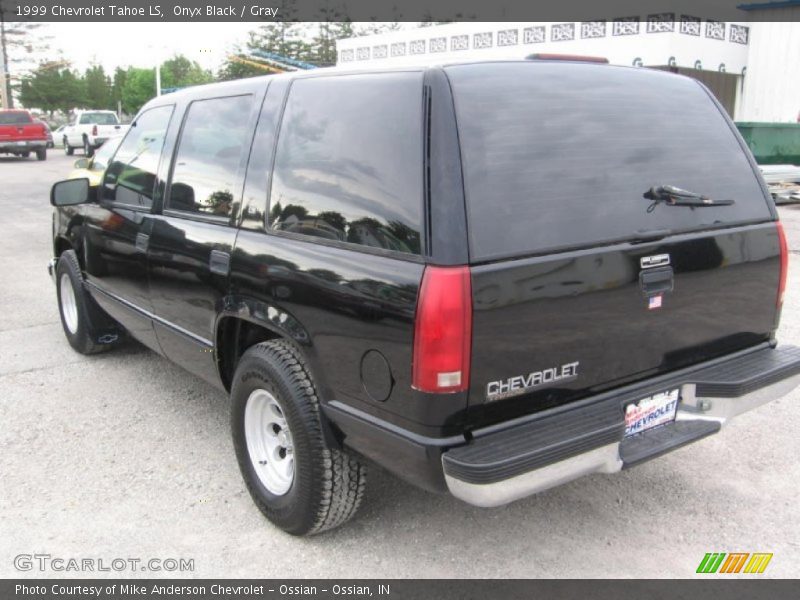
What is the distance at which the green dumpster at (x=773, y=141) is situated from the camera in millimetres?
16516

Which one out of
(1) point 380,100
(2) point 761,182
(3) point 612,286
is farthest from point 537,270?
(2) point 761,182

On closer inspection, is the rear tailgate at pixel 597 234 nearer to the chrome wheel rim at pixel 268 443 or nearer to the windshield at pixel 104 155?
the chrome wheel rim at pixel 268 443

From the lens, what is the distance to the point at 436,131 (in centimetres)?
246

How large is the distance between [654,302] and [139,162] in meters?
3.09

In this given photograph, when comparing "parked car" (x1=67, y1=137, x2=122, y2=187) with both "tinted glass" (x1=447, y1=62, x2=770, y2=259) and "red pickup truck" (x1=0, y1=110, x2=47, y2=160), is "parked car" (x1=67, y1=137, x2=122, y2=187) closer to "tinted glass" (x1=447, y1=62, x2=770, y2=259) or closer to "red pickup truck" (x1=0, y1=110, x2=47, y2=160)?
"tinted glass" (x1=447, y1=62, x2=770, y2=259)

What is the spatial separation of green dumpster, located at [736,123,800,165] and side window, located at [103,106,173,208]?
15.2m

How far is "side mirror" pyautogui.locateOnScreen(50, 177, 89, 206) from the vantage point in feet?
15.3

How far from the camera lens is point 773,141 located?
55.0 feet

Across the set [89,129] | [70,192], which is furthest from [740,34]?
[70,192]

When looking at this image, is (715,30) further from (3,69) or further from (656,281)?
(3,69)

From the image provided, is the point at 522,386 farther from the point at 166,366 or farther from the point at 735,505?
the point at 166,366

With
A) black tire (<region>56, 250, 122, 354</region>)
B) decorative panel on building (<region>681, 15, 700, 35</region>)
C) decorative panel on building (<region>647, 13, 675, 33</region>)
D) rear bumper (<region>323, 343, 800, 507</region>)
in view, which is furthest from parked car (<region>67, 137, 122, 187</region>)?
decorative panel on building (<region>681, 15, 700, 35</region>)

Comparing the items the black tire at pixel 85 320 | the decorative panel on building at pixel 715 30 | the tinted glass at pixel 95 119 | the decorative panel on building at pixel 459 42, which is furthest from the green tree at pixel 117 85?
the black tire at pixel 85 320

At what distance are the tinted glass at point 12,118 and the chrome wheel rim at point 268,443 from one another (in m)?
28.5
